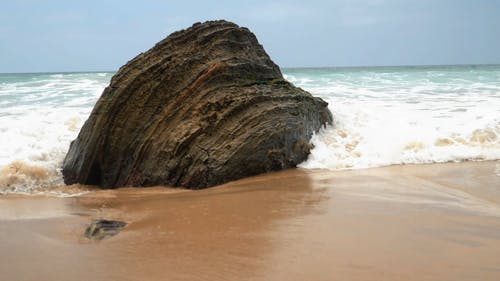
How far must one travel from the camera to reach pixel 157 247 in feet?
11.5

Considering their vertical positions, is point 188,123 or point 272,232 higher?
point 188,123

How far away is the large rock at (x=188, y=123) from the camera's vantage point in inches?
236

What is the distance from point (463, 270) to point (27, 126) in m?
8.40

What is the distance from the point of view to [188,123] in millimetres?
6141

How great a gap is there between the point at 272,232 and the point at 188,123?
8.99 feet

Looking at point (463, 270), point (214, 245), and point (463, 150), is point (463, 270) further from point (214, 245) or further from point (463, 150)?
point (463, 150)

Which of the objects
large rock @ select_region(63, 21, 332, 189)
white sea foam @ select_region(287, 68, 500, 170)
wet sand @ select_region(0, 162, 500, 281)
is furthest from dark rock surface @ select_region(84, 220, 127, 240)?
white sea foam @ select_region(287, 68, 500, 170)

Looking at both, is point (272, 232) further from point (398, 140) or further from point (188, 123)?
point (398, 140)

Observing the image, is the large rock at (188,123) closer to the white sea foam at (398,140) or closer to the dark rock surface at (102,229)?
the white sea foam at (398,140)

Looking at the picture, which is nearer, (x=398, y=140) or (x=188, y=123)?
(x=188, y=123)

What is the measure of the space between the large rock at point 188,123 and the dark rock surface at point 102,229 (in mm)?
1602

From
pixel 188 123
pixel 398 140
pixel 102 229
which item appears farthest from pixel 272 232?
pixel 398 140

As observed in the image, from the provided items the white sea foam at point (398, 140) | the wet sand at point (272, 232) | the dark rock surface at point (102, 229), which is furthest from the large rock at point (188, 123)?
the dark rock surface at point (102, 229)

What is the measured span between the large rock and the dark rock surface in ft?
5.26
